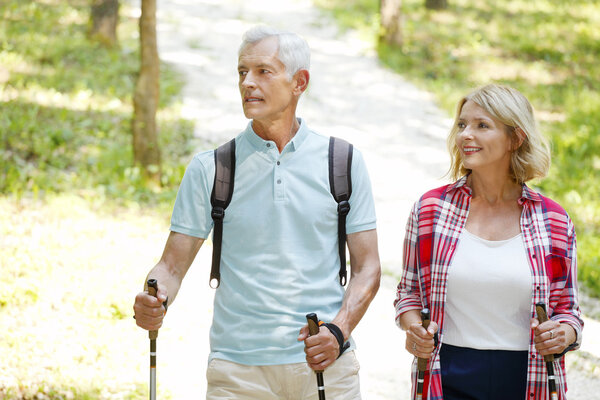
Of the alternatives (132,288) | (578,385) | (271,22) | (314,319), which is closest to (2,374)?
(132,288)

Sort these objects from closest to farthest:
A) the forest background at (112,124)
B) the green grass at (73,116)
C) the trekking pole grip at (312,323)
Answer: the trekking pole grip at (312,323)
the forest background at (112,124)
the green grass at (73,116)

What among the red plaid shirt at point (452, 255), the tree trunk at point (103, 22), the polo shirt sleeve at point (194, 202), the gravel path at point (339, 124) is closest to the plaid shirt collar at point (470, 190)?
the red plaid shirt at point (452, 255)

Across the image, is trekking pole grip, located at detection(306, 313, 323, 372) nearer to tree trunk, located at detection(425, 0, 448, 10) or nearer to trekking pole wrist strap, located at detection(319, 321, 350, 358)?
trekking pole wrist strap, located at detection(319, 321, 350, 358)

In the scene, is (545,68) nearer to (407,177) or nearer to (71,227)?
(407,177)

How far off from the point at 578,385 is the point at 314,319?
177 inches

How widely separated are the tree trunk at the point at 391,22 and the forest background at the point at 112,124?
0.09 meters

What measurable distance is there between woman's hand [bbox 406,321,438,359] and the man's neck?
3.35 ft

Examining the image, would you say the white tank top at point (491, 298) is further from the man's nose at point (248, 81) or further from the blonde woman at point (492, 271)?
the man's nose at point (248, 81)

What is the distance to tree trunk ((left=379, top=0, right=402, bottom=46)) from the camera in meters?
18.1

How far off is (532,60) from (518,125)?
1600cm

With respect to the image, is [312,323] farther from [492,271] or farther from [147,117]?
[147,117]

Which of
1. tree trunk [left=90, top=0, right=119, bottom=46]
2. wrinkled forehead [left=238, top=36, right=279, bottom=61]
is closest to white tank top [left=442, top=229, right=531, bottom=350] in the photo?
wrinkled forehead [left=238, top=36, right=279, bottom=61]

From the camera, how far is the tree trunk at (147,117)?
1032 centimetres

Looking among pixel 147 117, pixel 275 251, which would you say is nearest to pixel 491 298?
pixel 275 251
